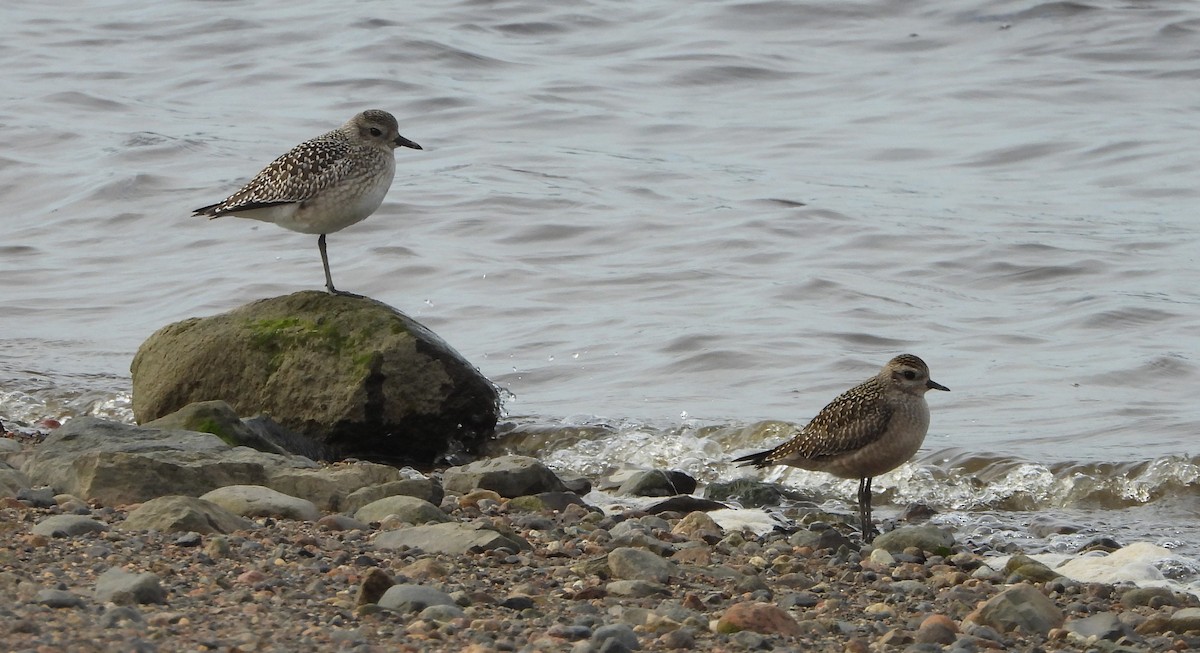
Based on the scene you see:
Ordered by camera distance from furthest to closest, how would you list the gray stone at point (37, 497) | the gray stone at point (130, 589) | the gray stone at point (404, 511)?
the gray stone at point (404, 511) < the gray stone at point (37, 497) < the gray stone at point (130, 589)

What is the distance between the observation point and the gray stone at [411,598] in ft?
19.7

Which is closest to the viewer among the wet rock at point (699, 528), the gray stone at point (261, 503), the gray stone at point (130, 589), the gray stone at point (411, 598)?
the gray stone at point (130, 589)

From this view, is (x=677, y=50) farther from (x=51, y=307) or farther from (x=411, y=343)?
(x=411, y=343)

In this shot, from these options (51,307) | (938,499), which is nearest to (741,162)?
(51,307)

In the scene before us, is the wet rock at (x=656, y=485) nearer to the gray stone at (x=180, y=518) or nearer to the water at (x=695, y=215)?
the water at (x=695, y=215)

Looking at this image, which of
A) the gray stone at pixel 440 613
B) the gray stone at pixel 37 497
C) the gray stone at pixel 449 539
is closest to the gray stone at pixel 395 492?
the gray stone at pixel 449 539

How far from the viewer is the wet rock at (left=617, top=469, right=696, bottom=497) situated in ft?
31.4

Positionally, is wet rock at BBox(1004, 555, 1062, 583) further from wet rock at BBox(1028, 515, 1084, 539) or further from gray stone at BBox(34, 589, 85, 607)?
gray stone at BBox(34, 589, 85, 607)

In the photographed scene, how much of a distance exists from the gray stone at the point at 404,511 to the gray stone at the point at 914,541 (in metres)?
2.04

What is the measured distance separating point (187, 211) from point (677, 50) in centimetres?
791

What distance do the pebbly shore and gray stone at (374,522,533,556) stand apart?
11 millimetres

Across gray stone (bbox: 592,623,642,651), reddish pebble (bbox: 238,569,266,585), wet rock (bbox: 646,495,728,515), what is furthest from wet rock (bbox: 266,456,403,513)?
gray stone (bbox: 592,623,642,651)

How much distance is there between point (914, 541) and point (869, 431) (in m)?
0.74

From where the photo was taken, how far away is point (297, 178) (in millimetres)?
10016
